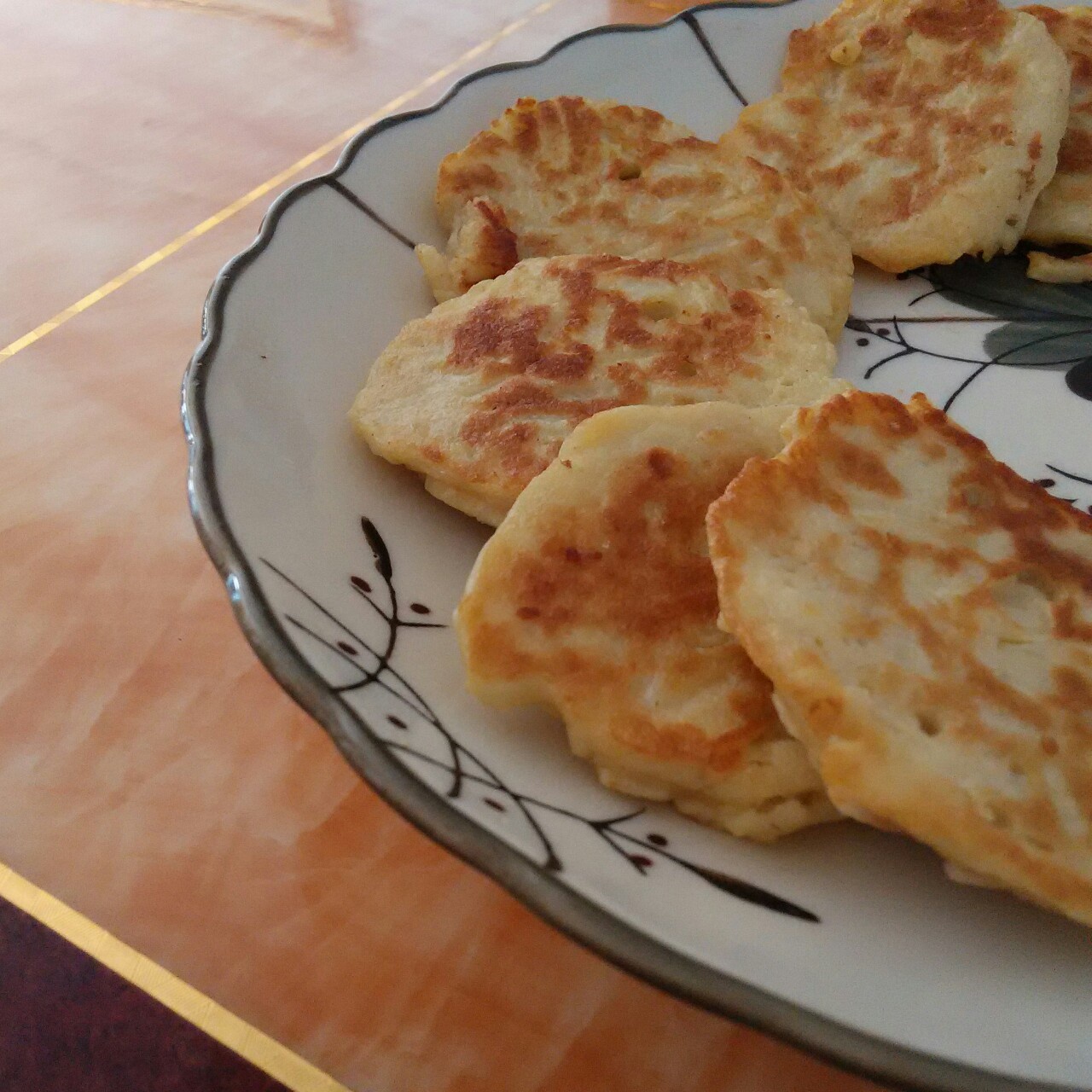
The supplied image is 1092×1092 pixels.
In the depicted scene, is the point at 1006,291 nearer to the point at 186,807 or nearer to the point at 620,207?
the point at 620,207

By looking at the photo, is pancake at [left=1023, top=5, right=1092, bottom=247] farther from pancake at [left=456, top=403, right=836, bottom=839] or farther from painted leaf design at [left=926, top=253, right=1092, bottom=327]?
pancake at [left=456, top=403, right=836, bottom=839]

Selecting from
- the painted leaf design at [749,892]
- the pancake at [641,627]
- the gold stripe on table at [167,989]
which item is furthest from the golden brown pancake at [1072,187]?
the gold stripe on table at [167,989]

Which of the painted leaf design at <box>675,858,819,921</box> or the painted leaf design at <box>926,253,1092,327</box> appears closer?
the painted leaf design at <box>675,858,819,921</box>

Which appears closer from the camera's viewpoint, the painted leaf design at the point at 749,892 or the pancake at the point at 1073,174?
the painted leaf design at the point at 749,892

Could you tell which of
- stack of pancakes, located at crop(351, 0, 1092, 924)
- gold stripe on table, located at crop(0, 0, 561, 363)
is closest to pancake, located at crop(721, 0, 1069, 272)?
stack of pancakes, located at crop(351, 0, 1092, 924)

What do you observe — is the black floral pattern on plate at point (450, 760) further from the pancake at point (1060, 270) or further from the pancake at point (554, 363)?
the pancake at point (1060, 270)

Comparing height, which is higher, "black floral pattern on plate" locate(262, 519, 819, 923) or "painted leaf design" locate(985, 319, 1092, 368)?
"black floral pattern on plate" locate(262, 519, 819, 923)

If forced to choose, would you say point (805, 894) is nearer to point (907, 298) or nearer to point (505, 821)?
point (505, 821)
